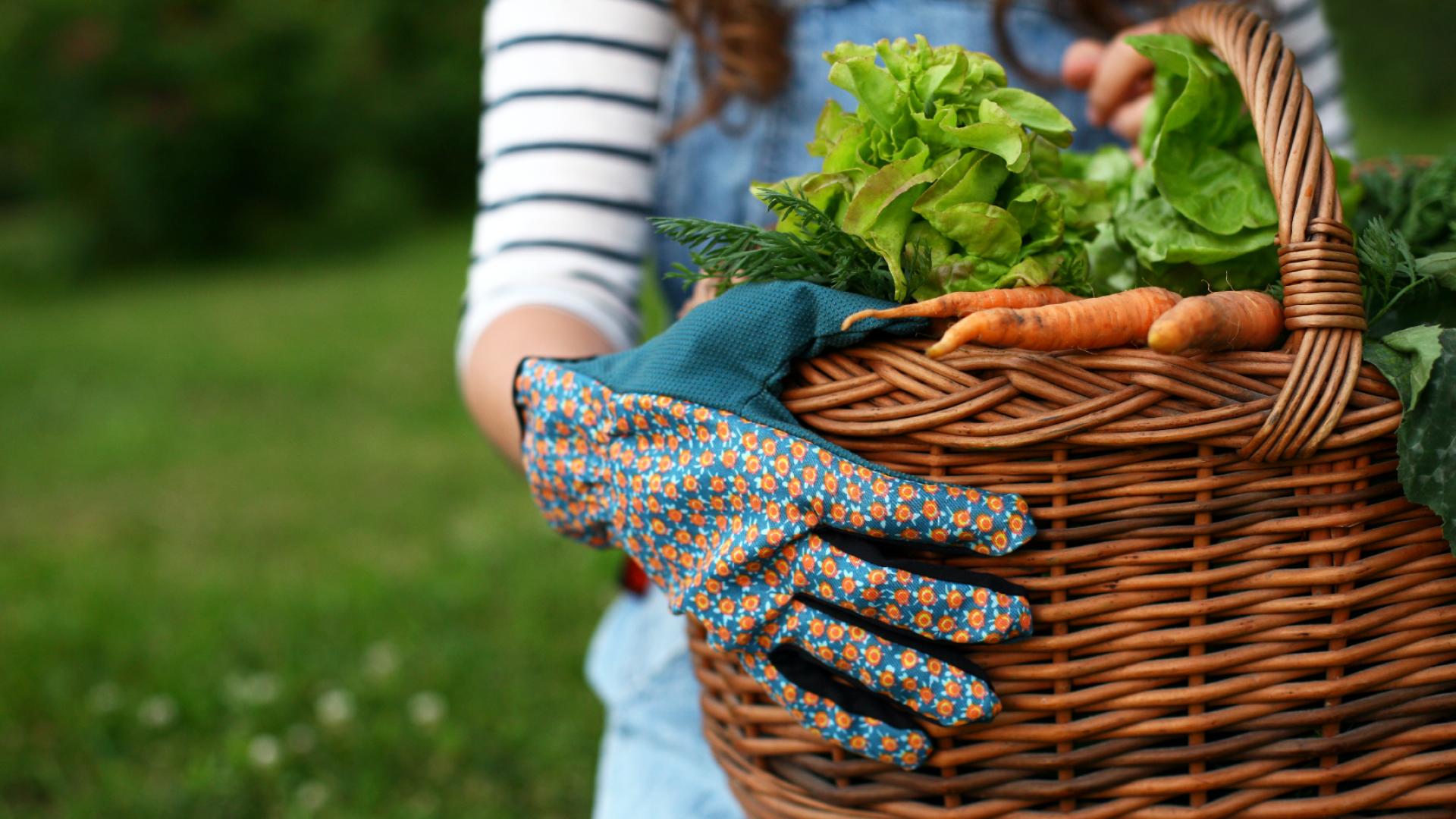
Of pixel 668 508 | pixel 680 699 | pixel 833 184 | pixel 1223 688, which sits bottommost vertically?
pixel 680 699

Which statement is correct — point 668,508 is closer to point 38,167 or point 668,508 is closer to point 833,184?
point 833,184

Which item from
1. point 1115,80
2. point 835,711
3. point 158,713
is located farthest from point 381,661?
point 1115,80

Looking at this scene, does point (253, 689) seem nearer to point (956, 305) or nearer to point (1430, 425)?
Answer: point (956, 305)

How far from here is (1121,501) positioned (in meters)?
0.93

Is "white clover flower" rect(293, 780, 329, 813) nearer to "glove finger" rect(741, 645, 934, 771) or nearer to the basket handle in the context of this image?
"glove finger" rect(741, 645, 934, 771)

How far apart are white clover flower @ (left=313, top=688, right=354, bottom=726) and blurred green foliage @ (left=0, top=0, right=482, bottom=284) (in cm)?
839

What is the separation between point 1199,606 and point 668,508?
0.44 meters

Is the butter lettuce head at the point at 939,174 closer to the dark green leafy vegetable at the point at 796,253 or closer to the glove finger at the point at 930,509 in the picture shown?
the dark green leafy vegetable at the point at 796,253

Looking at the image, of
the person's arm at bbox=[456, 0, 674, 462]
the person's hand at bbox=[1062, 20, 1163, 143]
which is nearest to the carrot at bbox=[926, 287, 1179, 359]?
the person's hand at bbox=[1062, 20, 1163, 143]

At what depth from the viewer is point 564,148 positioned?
5.46 ft

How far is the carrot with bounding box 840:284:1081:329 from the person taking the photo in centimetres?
94

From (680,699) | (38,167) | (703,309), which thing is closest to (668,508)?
(703,309)

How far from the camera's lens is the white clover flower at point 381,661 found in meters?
2.89

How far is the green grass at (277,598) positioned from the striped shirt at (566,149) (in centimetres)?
125
